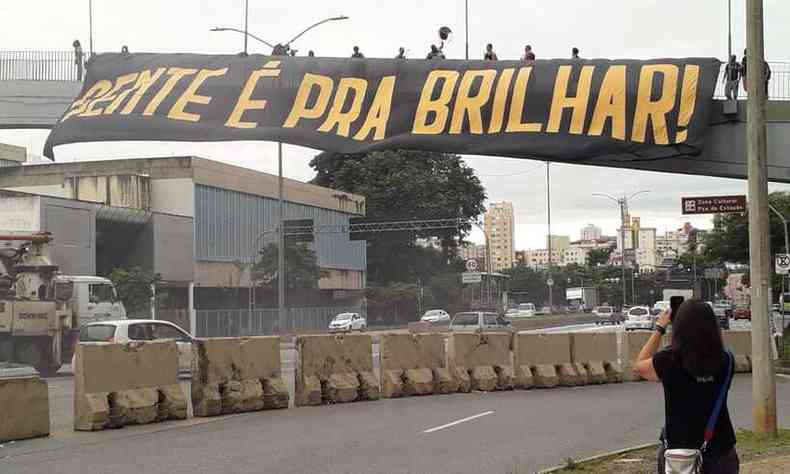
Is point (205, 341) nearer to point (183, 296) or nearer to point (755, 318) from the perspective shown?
point (755, 318)

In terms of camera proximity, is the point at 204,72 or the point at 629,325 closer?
the point at 204,72

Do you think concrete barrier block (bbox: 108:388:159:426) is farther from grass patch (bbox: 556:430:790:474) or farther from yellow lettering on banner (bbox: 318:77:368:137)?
grass patch (bbox: 556:430:790:474)

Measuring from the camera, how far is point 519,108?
14656 millimetres

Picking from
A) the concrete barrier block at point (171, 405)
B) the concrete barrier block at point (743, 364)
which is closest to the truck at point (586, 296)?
the concrete barrier block at point (743, 364)

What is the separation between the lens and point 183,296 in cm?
5544

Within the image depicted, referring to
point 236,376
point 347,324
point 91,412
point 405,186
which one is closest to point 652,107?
point 236,376

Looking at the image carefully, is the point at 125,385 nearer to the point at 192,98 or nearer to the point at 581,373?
the point at 192,98

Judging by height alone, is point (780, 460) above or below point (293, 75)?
below

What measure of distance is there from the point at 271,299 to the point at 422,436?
48.7 m

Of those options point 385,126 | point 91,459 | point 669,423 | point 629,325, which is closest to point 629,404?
point 385,126

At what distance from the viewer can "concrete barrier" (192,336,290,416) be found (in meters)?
14.7

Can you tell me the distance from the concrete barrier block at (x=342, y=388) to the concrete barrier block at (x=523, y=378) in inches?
159

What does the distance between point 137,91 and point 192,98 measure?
3.13 ft

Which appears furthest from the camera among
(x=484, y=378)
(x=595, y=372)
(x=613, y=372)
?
(x=613, y=372)
